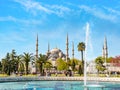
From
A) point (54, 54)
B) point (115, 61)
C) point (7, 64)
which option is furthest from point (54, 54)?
point (7, 64)

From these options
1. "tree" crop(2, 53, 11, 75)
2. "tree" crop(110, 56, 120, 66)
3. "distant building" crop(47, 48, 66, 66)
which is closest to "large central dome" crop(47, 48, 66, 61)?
"distant building" crop(47, 48, 66, 66)

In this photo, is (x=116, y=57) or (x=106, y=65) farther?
(x=116, y=57)

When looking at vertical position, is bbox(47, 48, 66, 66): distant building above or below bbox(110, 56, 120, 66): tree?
above

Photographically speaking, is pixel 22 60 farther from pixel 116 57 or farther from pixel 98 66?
pixel 116 57

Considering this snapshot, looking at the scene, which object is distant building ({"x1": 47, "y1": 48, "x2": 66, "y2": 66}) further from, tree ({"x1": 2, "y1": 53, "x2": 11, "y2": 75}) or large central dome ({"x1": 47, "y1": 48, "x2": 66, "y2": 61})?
tree ({"x1": 2, "y1": 53, "x2": 11, "y2": 75})

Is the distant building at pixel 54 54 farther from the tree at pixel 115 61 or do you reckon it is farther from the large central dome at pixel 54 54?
the tree at pixel 115 61

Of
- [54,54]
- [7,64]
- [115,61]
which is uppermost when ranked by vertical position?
[54,54]

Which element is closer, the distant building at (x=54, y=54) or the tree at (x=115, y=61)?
the tree at (x=115, y=61)

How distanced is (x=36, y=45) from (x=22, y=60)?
13.4 m

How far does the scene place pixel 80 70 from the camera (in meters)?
85.6

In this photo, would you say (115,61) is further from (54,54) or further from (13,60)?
(54,54)

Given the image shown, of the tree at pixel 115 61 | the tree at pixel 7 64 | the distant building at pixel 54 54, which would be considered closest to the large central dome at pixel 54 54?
the distant building at pixel 54 54

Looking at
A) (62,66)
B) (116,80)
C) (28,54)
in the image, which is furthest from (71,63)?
(116,80)

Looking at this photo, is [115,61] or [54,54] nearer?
[115,61]
